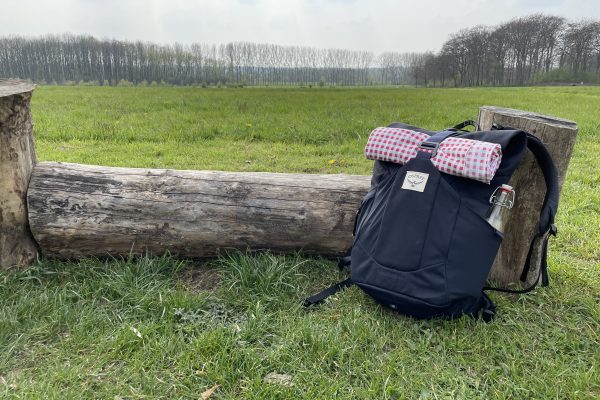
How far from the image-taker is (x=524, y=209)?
2.46m

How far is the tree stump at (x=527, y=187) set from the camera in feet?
7.82

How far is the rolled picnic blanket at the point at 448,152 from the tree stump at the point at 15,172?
212 centimetres

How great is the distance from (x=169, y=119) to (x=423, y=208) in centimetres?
797

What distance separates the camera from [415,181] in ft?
7.19

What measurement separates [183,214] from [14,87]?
130cm

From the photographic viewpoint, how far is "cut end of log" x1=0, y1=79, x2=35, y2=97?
2.54m

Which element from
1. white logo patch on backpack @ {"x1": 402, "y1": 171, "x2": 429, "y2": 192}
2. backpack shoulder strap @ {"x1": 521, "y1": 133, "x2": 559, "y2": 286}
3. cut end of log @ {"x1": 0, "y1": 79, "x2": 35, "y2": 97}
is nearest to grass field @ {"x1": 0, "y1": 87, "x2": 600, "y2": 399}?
backpack shoulder strap @ {"x1": 521, "y1": 133, "x2": 559, "y2": 286}

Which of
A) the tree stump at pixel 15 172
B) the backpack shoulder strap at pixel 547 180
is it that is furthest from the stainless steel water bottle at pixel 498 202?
the tree stump at pixel 15 172

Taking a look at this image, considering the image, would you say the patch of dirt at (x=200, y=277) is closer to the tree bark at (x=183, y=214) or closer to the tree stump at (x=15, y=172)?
the tree bark at (x=183, y=214)

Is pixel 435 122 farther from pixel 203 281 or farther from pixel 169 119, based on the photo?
pixel 203 281

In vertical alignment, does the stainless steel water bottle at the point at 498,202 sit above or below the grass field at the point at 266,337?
above

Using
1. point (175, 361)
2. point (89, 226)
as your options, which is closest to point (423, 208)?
point (175, 361)

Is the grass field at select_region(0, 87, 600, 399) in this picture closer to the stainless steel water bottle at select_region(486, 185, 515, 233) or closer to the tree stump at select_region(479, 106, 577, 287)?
the tree stump at select_region(479, 106, 577, 287)

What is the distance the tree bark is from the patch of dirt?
132 millimetres
